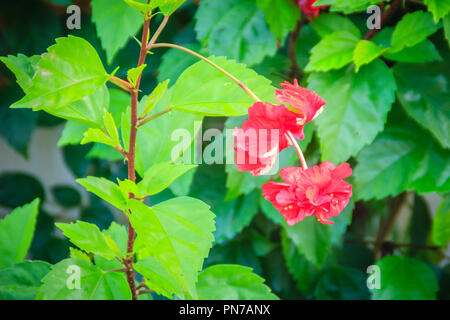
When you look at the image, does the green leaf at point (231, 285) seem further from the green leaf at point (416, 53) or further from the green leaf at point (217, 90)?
the green leaf at point (416, 53)

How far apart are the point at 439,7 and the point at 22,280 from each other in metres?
0.56

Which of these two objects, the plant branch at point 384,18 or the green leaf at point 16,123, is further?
the green leaf at point 16,123

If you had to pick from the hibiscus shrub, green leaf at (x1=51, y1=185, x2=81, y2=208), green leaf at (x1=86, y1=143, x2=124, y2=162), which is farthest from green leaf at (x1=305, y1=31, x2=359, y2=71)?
green leaf at (x1=51, y1=185, x2=81, y2=208)

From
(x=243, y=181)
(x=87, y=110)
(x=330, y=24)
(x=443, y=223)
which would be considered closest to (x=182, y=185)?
(x=243, y=181)

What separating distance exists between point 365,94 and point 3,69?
1.85ft

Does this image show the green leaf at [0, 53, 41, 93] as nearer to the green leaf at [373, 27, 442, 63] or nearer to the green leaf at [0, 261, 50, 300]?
the green leaf at [0, 261, 50, 300]

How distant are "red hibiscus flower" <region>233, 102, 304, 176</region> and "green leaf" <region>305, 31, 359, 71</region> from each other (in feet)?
0.69

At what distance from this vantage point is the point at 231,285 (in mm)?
497

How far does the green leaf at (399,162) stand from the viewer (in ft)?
2.06

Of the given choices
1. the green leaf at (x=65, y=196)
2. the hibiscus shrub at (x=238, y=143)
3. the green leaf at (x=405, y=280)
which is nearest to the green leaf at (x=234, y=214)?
the hibiscus shrub at (x=238, y=143)

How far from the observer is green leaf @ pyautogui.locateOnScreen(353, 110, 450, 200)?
63 cm

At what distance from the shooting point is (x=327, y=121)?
0.56 meters

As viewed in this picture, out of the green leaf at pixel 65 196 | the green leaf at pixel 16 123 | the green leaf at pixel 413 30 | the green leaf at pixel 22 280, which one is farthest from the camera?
the green leaf at pixel 65 196

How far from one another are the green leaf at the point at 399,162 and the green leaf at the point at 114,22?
0.37 meters
